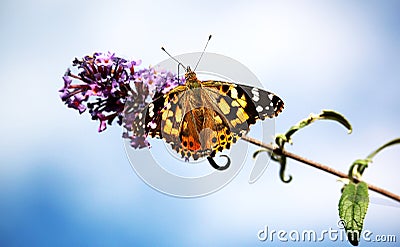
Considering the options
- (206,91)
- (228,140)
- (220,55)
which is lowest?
(228,140)

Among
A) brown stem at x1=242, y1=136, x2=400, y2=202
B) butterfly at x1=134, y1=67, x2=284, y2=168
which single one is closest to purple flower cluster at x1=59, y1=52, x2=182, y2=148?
butterfly at x1=134, y1=67, x2=284, y2=168

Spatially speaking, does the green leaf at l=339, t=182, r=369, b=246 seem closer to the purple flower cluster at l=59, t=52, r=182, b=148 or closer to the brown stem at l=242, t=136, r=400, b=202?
the brown stem at l=242, t=136, r=400, b=202

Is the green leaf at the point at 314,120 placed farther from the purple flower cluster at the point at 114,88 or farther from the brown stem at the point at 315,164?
the purple flower cluster at the point at 114,88

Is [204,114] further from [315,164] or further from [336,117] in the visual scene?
[315,164]

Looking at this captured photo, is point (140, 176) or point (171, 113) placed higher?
point (171, 113)

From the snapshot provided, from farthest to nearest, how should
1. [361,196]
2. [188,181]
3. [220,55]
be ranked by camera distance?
[220,55] < [188,181] < [361,196]

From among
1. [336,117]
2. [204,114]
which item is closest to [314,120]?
[336,117]

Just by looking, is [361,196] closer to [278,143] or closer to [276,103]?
[278,143]

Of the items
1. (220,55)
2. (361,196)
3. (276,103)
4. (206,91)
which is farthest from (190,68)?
(361,196)
